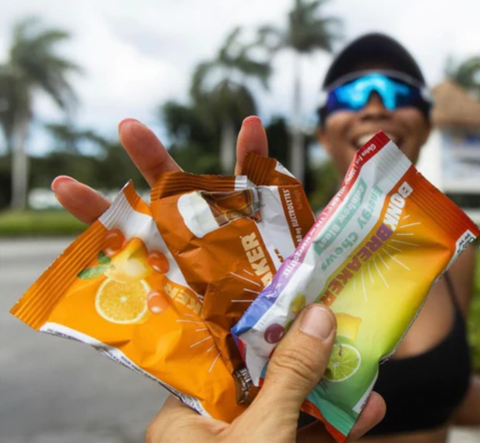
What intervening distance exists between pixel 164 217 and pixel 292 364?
34 centimetres

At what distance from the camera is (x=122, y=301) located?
87 cm

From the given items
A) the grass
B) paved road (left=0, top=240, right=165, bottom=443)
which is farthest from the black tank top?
the grass

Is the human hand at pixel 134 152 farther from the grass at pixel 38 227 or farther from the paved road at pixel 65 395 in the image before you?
the grass at pixel 38 227

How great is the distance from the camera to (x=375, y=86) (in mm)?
1653

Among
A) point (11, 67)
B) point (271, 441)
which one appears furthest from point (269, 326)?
point (11, 67)

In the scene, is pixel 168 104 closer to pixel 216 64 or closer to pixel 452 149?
pixel 216 64

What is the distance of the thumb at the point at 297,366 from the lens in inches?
30.9

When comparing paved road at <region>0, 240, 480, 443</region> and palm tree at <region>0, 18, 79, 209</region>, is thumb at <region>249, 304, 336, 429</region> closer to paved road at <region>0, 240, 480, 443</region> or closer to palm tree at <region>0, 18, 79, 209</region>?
paved road at <region>0, 240, 480, 443</region>

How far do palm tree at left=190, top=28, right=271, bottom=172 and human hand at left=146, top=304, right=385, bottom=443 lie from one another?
64.9 ft

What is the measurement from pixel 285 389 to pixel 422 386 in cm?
74

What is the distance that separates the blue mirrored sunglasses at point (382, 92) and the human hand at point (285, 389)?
41.9 inches

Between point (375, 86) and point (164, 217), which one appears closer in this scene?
point (164, 217)

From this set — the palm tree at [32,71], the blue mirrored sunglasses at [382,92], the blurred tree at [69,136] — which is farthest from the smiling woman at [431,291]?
the blurred tree at [69,136]

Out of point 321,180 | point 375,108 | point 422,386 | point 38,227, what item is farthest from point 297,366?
point 321,180
